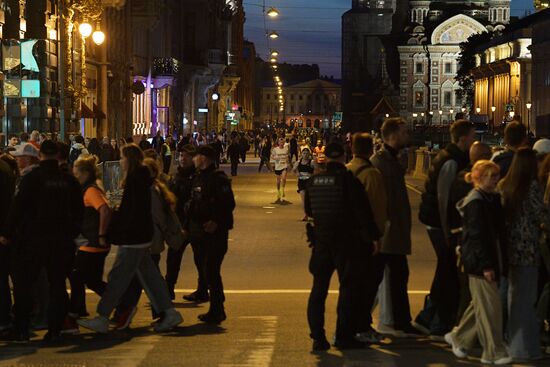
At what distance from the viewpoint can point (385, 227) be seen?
10.4 m

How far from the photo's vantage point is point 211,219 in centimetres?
1156

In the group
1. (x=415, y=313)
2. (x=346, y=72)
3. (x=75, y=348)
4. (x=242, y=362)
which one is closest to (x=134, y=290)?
(x=75, y=348)

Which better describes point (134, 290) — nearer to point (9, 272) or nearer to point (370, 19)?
point (9, 272)

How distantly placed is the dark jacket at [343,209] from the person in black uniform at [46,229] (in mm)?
2196

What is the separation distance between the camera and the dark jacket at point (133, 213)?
1062cm

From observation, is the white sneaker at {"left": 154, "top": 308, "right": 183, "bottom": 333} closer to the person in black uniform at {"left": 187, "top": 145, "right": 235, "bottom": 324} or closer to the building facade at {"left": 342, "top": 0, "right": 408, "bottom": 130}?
the person in black uniform at {"left": 187, "top": 145, "right": 235, "bottom": 324}

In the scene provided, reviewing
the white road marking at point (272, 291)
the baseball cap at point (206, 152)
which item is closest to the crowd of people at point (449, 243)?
the baseball cap at point (206, 152)

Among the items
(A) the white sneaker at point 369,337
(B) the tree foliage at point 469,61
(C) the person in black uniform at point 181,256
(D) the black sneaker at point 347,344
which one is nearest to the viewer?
(D) the black sneaker at point 347,344

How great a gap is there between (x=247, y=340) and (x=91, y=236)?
180 cm

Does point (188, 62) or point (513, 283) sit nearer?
point (513, 283)

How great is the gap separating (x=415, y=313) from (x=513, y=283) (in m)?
2.56

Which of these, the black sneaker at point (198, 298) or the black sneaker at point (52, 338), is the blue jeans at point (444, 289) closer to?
the black sneaker at point (198, 298)

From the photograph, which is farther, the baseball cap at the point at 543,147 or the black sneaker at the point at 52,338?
the baseball cap at the point at 543,147

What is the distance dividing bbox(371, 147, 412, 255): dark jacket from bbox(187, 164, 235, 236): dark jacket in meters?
1.69
